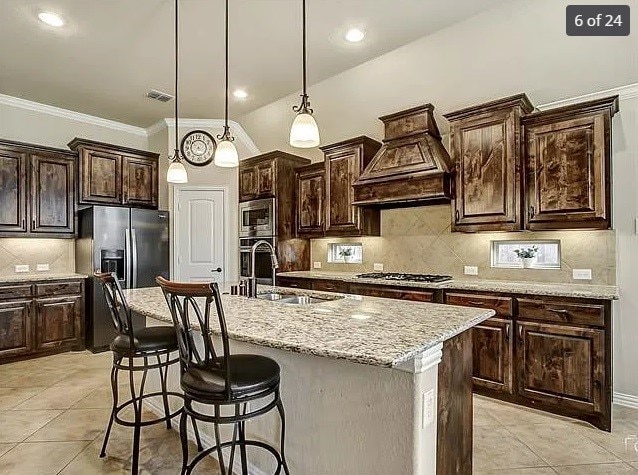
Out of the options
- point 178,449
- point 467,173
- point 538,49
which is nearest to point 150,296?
point 178,449

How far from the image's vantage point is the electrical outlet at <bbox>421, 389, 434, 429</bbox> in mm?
1436

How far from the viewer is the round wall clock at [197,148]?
5.59 m

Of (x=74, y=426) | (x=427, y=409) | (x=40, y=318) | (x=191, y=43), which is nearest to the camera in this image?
(x=427, y=409)

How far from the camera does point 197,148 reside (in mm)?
5613

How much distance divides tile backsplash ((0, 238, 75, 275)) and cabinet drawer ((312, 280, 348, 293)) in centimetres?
333

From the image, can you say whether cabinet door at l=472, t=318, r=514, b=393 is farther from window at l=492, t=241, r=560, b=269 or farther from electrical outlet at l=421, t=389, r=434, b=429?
electrical outlet at l=421, t=389, r=434, b=429

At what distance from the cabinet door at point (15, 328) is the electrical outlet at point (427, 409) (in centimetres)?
456

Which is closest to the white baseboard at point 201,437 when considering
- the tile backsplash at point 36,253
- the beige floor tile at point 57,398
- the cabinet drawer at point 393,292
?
the beige floor tile at point 57,398

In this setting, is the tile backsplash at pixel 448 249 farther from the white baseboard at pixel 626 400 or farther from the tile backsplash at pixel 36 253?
the tile backsplash at pixel 36 253

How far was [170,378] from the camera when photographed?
2.73 metres

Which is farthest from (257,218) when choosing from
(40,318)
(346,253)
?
(40,318)

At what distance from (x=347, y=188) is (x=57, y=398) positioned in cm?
340

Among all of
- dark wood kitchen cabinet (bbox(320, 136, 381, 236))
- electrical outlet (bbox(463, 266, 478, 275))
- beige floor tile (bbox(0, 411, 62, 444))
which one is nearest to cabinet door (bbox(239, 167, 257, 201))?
dark wood kitchen cabinet (bbox(320, 136, 381, 236))

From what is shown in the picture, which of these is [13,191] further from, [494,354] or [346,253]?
[494,354]
